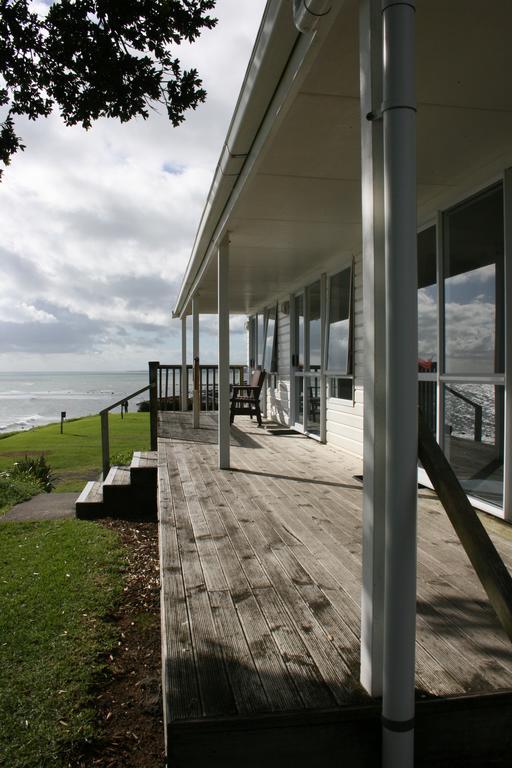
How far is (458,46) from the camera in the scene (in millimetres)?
2086

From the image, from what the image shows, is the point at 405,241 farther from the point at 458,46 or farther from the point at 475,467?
the point at 475,467

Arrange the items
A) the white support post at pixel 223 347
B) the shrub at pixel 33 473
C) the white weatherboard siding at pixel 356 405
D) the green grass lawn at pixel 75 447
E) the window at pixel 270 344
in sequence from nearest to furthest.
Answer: the white support post at pixel 223 347 → the white weatherboard siding at pixel 356 405 → the shrub at pixel 33 473 → the green grass lawn at pixel 75 447 → the window at pixel 270 344

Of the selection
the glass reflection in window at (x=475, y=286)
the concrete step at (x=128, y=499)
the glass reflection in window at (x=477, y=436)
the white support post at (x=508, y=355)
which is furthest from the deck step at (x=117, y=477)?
the white support post at (x=508, y=355)

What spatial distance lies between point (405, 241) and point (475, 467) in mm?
2647

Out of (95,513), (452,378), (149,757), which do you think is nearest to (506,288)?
(452,378)

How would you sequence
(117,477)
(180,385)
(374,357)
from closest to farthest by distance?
(374,357), (117,477), (180,385)

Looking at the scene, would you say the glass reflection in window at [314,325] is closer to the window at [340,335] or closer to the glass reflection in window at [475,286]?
the window at [340,335]

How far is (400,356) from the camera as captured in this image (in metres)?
1.28

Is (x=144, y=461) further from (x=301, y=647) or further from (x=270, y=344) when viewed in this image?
(x=270, y=344)

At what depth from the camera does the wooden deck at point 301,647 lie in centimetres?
138

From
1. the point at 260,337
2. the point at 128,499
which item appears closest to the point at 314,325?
the point at 128,499

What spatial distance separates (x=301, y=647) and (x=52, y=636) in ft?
5.01

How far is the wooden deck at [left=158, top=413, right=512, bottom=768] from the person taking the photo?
138 centimetres

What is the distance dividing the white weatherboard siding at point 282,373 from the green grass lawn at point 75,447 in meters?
2.96
